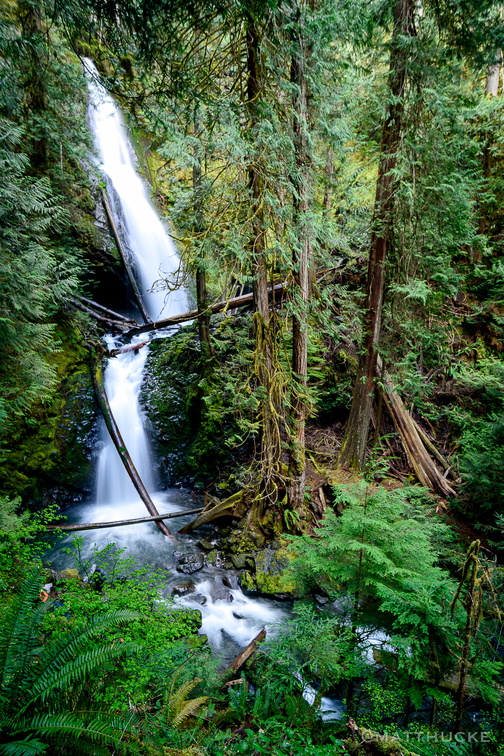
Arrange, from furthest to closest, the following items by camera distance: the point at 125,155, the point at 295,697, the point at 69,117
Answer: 1. the point at 125,155
2. the point at 69,117
3. the point at 295,697

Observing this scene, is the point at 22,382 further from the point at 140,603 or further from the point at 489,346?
the point at 489,346

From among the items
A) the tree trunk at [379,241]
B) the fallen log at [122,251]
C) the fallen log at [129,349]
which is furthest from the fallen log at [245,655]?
the fallen log at [122,251]

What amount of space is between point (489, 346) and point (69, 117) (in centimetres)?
1201

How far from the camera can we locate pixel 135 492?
28.6ft

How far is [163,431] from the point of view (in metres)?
9.64

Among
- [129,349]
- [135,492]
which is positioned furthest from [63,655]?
[129,349]

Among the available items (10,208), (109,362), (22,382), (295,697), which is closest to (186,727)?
(295,697)

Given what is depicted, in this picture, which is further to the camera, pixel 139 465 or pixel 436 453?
pixel 139 465

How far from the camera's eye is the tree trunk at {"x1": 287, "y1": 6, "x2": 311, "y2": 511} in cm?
510

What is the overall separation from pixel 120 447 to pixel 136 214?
951 cm

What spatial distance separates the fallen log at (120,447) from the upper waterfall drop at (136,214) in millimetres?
3961

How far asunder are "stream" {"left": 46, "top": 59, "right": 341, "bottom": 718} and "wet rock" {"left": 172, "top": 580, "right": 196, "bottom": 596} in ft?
0.05

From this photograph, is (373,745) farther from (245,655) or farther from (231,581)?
(231,581)

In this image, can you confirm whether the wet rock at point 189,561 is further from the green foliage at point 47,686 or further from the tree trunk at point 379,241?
the green foliage at point 47,686
